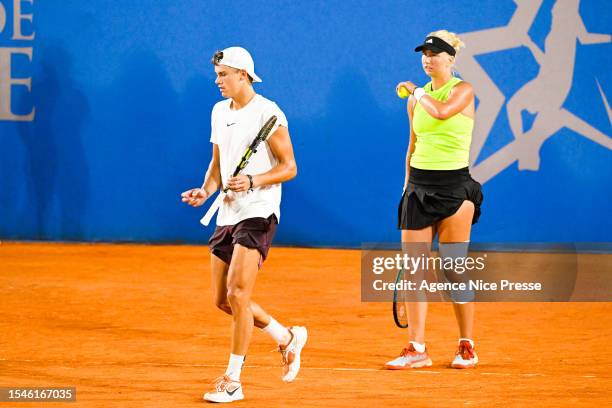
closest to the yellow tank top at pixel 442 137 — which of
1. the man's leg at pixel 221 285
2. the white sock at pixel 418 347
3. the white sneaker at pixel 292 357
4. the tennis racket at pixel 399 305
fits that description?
the tennis racket at pixel 399 305

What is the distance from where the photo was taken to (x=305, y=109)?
41.4 ft

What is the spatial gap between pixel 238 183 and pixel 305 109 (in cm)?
713

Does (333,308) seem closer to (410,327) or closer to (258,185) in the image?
(410,327)

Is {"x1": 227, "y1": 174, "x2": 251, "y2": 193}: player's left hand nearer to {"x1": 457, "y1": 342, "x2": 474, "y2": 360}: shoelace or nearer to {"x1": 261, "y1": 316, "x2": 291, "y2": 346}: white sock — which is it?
{"x1": 261, "y1": 316, "x2": 291, "y2": 346}: white sock

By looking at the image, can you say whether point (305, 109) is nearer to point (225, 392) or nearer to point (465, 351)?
point (465, 351)

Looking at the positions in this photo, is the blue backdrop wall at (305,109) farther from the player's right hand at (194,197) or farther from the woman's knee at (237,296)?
the woman's knee at (237,296)

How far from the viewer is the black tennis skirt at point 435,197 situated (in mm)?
6559

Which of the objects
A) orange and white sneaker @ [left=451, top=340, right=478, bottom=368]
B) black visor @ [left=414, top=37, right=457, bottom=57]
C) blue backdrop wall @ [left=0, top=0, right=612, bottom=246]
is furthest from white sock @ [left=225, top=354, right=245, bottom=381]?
blue backdrop wall @ [left=0, top=0, right=612, bottom=246]

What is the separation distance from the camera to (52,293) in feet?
31.8

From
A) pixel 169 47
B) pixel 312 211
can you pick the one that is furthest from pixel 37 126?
pixel 312 211

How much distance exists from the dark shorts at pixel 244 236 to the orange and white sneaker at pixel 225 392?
2.02 ft

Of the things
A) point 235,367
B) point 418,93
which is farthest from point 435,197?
point 235,367

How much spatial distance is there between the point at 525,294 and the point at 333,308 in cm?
212

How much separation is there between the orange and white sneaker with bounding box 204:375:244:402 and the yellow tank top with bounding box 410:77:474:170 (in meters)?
1.80
